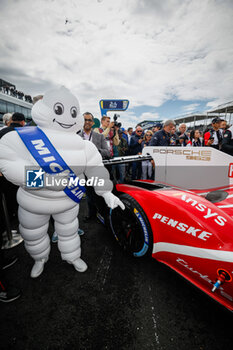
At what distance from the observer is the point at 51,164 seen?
1.23 m

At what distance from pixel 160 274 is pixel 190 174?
1536 mm

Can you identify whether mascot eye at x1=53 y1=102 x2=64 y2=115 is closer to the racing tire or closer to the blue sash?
the blue sash

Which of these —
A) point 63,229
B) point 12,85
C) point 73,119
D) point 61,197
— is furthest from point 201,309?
point 12,85

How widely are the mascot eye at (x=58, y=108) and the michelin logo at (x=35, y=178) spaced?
0.48m

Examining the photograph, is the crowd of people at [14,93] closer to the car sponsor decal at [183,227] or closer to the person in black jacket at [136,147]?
the person in black jacket at [136,147]

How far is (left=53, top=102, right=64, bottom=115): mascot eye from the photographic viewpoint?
4.17 ft

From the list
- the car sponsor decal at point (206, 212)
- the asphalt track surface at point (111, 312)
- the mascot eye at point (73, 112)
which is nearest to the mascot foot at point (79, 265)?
the asphalt track surface at point (111, 312)

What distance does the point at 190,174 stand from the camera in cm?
251

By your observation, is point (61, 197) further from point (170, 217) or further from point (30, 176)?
point (170, 217)

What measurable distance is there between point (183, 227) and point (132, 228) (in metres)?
0.56

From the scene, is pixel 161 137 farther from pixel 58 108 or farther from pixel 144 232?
pixel 58 108

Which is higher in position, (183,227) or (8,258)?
(183,227)

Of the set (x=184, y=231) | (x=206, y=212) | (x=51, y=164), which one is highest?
(x=51, y=164)

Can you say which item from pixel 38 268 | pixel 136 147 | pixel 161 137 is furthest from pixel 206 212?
pixel 136 147
